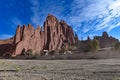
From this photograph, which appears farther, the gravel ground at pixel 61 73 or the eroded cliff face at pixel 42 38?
the eroded cliff face at pixel 42 38

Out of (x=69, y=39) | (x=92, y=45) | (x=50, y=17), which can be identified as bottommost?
(x=92, y=45)

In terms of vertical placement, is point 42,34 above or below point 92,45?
above

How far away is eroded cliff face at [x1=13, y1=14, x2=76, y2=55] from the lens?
14977 cm

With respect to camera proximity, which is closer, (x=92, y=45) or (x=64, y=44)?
(x=92, y=45)

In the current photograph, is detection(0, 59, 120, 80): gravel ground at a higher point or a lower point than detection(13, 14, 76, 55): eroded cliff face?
lower

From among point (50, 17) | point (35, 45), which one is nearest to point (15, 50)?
point (35, 45)

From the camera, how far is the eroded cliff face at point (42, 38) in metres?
150

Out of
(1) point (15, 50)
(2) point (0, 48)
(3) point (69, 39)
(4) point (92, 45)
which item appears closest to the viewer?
(4) point (92, 45)

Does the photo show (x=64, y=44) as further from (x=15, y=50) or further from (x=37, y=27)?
(x=15, y=50)

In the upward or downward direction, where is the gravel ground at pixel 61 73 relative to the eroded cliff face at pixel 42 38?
downward

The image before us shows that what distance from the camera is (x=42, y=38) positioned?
160m

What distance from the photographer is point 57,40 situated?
164625 mm

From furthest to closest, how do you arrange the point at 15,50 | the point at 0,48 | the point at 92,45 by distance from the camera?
the point at 0,48 → the point at 15,50 → the point at 92,45

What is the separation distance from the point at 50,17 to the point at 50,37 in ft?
53.5
